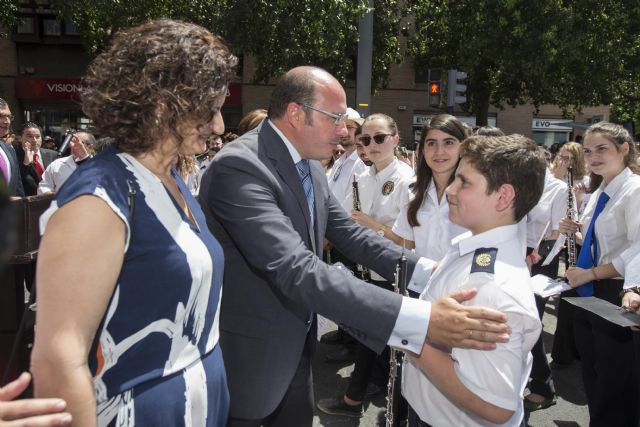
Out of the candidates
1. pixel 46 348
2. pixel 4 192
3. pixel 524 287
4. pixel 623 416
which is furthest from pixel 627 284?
pixel 4 192

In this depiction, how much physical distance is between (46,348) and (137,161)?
0.54 m

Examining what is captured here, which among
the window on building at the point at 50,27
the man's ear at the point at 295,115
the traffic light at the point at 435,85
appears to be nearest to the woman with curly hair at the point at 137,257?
the man's ear at the point at 295,115

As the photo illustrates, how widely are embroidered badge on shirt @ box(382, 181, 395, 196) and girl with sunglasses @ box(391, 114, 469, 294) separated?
50 cm

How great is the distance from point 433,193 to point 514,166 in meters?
1.83

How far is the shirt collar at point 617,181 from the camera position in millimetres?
3738

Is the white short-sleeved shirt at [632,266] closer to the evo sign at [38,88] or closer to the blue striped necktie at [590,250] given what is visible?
the blue striped necktie at [590,250]

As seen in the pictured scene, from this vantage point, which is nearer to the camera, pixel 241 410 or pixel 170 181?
pixel 170 181

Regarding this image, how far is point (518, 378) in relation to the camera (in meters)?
1.69

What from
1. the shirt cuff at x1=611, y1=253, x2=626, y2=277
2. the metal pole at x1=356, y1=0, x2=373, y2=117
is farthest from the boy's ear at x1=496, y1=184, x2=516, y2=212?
the metal pole at x1=356, y1=0, x2=373, y2=117

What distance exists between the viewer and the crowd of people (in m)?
1.24

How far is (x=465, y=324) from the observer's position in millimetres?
1632

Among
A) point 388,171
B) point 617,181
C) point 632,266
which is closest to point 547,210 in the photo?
point 617,181

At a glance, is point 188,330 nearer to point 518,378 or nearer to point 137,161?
point 137,161

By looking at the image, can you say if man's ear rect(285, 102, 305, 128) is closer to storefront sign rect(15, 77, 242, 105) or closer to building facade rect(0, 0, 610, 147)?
building facade rect(0, 0, 610, 147)
